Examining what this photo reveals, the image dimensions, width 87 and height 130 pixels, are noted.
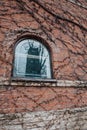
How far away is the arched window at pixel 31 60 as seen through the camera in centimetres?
553

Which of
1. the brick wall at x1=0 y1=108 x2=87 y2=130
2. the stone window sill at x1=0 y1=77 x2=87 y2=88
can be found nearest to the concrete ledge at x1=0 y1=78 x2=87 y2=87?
the stone window sill at x1=0 y1=77 x2=87 y2=88

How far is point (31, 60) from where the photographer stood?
577cm

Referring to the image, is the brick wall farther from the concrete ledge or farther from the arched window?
the arched window

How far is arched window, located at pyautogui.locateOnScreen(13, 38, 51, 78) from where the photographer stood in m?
5.53

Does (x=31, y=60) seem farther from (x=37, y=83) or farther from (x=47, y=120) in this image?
(x=47, y=120)

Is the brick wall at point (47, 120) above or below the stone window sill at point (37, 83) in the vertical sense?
below

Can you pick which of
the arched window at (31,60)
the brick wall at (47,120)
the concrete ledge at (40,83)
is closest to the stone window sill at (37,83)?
the concrete ledge at (40,83)

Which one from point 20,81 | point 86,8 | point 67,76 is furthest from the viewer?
point 86,8

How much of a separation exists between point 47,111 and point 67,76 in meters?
1.29

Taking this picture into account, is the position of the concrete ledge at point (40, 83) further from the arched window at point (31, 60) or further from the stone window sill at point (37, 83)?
the arched window at point (31, 60)

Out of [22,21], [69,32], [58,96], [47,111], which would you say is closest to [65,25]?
[69,32]

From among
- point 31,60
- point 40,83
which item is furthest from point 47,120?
point 31,60

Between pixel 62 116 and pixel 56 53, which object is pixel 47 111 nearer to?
pixel 62 116

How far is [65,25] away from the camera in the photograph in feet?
22.2
